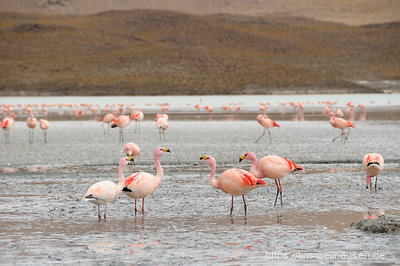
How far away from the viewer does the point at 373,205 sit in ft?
29.3

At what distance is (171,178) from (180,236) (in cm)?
449

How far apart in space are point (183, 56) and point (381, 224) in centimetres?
6824

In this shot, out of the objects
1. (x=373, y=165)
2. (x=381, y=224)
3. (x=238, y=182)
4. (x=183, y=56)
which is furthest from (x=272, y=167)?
(x=183, y=56)

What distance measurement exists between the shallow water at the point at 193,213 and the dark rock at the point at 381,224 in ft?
0.49

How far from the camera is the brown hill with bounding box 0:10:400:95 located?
212ft

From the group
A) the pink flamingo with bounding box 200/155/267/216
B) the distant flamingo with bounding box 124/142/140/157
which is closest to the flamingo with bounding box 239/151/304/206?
the pink flamingo with bounding box 200/155/267/216

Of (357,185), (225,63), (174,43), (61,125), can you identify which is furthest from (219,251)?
(174,43)

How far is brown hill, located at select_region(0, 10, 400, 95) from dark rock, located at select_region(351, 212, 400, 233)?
55.0 metres

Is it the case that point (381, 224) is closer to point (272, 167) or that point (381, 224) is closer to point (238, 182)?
point (238, 182)

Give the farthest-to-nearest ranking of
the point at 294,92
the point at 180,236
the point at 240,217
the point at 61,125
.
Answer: the point at 294,92 < the point at 61,125 < the point at 240,217 < the point at 180,236

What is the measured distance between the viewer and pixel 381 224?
727 centimetres

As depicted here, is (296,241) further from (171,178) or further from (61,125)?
(61,125)

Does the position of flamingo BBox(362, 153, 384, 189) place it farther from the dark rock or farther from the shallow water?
the dark rock

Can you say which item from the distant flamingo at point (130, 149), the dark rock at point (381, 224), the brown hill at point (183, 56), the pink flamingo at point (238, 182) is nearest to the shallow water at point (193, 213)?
the dark rock at point (381, 224)
